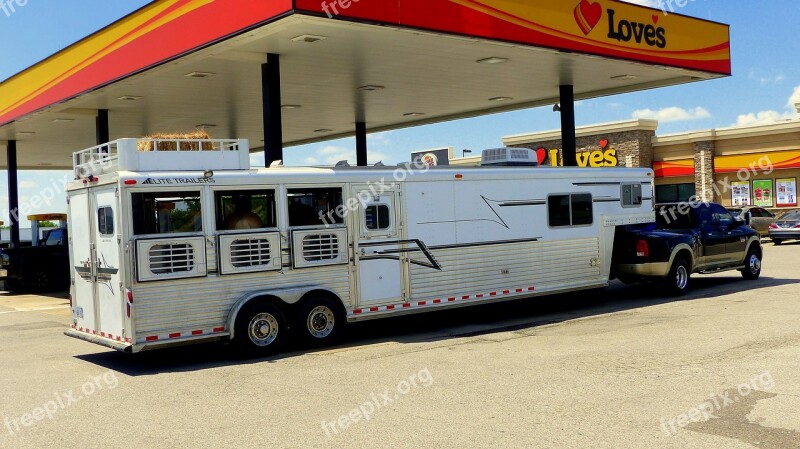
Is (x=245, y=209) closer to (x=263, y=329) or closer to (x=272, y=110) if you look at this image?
(x=263, y=329)

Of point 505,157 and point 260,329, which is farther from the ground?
point 505,157

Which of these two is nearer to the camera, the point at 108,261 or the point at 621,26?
the point at 108,261

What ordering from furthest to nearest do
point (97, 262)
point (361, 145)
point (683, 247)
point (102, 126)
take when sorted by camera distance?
point (361, 145) → point (102, 126) → point (683, 247) → point (97, 262)

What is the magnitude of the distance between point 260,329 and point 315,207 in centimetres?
195

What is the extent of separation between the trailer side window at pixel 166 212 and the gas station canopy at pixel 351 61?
325 cm

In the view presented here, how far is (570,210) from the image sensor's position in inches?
583

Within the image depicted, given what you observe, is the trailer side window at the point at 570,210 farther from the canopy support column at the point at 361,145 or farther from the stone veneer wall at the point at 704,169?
the stone veneer wall at the point at 704,169

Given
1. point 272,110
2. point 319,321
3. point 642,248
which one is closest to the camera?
point 319,321

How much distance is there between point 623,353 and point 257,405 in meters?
4.60

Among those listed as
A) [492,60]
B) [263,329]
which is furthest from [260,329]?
[492,60]

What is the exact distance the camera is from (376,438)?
6.69 m

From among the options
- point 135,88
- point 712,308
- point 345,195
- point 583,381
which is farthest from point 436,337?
point 135,88
